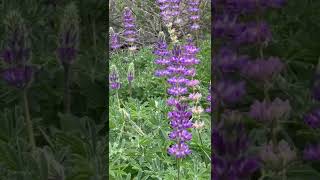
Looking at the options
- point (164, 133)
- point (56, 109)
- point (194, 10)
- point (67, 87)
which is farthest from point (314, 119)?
point (194, 10)

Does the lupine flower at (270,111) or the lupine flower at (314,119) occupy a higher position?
the lupine flower at (270,111)

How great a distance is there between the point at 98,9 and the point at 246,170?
0.51m

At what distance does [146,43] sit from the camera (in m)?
3.12

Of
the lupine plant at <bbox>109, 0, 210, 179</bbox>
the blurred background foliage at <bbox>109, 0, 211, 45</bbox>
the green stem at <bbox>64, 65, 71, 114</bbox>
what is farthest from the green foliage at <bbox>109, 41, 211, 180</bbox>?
A: the blurred background foliage at <bbox>109, 0, 211, 45</bbox>

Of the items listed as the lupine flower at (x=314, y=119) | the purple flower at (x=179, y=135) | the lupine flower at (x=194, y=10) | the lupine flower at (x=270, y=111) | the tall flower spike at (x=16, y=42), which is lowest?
the purple flower at (x=179, y=135)

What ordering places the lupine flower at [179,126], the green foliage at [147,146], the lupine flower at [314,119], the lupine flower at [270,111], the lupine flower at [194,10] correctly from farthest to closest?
the lupine flower at [194,10] < the green foliage at [147,146] < the lupine flower at [179,126] < the lupine flower at [314,119] < the lupine flower at [270,111]

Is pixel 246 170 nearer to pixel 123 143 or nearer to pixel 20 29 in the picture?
pixel 20 29

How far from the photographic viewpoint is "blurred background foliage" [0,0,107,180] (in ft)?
2.15

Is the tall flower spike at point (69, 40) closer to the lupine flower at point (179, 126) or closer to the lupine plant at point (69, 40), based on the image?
the lupine plant at point (69, 40)

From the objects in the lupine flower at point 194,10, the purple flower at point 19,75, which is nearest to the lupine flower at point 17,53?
the purple flower at point 19,75

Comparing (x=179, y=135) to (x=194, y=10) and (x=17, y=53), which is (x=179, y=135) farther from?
(x=194, y=10)

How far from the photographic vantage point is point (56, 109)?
2.83 feet

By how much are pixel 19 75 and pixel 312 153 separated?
35 centimetres

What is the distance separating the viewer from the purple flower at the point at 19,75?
0.60 metres
